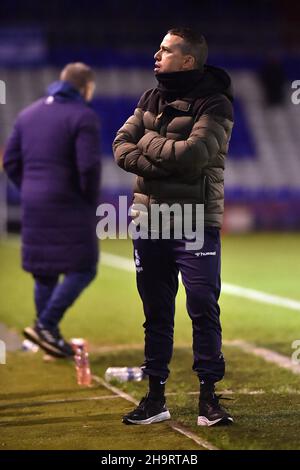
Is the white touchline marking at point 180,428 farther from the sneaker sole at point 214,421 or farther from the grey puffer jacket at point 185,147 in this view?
the grey puffer jacket at point 185,147

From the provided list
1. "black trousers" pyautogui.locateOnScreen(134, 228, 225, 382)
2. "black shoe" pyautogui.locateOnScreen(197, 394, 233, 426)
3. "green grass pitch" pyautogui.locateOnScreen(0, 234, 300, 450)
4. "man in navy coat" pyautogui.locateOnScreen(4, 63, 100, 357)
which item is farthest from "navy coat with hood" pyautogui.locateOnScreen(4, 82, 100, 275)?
"black shoe" pyautogui.locateOnScreen(197, 394, 233, 426)

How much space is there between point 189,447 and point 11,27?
22.7 metres

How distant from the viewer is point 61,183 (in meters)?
7.41

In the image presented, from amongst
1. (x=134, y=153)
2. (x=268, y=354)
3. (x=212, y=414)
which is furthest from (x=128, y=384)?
(x=134, y=153)

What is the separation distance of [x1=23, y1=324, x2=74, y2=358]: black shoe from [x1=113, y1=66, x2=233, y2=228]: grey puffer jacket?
2.29 meters

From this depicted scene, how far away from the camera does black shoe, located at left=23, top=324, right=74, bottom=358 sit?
7398 millimetres

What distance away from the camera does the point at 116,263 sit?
15562 millimetres

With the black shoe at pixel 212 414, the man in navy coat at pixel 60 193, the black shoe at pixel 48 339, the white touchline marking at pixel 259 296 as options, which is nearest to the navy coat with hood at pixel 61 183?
the man in navy coat at pixel 60 193

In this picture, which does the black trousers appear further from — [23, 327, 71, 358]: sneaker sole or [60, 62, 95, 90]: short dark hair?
[60, 62, 95, 90]: short dark hair

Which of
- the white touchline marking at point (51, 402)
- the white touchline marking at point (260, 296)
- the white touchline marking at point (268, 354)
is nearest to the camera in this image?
the white touchline marking at point (51, 402)

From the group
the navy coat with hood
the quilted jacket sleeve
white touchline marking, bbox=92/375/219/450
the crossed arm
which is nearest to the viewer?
white touchline marking, bbox=92/375/219/450

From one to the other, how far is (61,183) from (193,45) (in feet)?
7.86

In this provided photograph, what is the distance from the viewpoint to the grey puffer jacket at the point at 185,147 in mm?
5148

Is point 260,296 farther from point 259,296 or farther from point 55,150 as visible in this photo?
point 55,150
